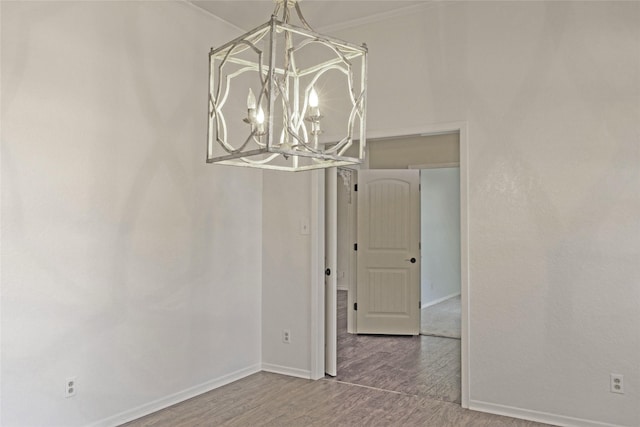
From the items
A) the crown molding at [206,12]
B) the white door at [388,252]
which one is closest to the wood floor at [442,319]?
the white door at [388,252]

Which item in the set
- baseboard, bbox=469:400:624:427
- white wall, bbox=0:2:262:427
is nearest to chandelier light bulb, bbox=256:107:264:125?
white wall, bbox=0:2:262:427

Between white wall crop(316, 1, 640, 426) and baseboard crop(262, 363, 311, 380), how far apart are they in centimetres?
143

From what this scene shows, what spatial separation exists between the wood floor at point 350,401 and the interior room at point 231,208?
30 mm

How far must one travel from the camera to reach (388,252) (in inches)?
232

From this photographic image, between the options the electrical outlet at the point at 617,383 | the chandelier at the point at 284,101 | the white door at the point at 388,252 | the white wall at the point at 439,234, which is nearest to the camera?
the chandelier at the point at 284,101

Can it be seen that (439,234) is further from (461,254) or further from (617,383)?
(617,383)

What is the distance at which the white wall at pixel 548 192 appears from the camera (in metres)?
3.04

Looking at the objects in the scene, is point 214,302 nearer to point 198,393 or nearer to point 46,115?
point 198,393

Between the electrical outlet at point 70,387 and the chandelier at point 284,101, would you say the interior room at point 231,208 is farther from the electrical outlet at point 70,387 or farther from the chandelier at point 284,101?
the chandelier at point 284,101

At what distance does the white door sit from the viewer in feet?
19.2

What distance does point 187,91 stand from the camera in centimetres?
374

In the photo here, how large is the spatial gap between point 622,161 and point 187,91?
309 centimetres

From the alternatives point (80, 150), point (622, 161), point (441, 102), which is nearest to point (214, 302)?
point (80, 150)

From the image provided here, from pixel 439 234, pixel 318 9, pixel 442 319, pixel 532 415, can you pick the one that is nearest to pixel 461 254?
pixel 532 415
